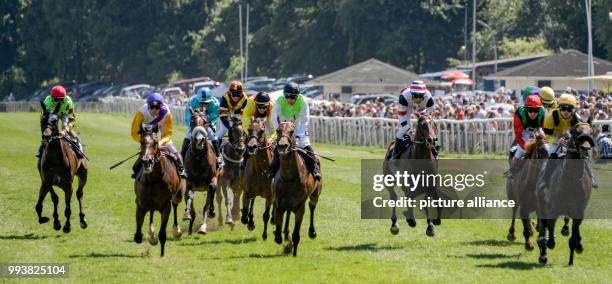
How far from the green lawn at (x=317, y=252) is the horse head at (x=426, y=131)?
4.73 feet

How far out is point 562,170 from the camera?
14516 millimetres

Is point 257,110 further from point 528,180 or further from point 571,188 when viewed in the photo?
point 571,188

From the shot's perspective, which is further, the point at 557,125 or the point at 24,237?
the point at 24,237

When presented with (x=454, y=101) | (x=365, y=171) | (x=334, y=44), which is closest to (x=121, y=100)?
(x=334, y=44)

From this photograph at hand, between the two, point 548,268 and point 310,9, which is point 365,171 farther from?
point 310,9

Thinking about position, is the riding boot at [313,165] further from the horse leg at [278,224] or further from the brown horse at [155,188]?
the brown horse at [155,188]

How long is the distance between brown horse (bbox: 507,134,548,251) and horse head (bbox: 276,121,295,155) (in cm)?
312

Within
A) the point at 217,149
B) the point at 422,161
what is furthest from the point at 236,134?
the point at 422,161

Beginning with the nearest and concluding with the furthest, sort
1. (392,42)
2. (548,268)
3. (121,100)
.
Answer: (548,268) → (121,100) → (392,42)

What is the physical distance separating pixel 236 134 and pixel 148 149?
121 inches

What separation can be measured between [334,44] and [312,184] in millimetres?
73772

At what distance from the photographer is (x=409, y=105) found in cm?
1761

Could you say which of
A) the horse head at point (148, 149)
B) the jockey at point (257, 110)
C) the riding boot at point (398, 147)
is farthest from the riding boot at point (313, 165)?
the horse head at point (148, 149)

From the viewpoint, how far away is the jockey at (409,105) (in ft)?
57.2
